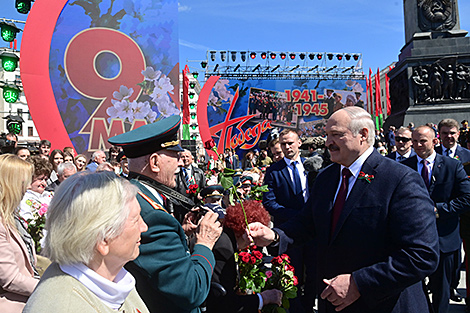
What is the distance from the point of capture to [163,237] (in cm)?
184

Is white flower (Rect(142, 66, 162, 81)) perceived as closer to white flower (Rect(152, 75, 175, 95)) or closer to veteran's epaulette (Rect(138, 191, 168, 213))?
white flower (Rect(152, 75, 175, 95))

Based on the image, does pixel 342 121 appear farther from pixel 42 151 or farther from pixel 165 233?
pixel 42 151

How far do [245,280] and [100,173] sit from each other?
5.04ft

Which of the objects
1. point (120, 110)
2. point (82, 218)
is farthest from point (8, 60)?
point (82, 218)

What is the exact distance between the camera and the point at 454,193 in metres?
4.07

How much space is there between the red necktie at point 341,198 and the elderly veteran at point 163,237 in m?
0.79

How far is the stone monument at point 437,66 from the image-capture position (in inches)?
525

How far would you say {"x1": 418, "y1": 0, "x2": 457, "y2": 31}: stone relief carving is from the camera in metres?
13.4

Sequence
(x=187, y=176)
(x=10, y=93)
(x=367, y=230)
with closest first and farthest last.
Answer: (x=367, y=230), (x=187, y=176), (x=10, y=93)

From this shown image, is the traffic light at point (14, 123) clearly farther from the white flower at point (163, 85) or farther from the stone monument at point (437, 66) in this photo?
the stone monument at point (437, 66)

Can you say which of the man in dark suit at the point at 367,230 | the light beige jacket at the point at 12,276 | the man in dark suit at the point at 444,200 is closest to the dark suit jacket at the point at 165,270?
the man in dark suit at the point at 367,230

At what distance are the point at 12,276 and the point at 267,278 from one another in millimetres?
1746

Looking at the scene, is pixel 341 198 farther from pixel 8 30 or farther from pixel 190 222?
pixel 8 30

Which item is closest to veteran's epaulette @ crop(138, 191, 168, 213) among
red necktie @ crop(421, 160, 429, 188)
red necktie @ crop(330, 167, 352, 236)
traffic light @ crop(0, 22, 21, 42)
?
red necktie @ crop(330, 167, 352, 236)
